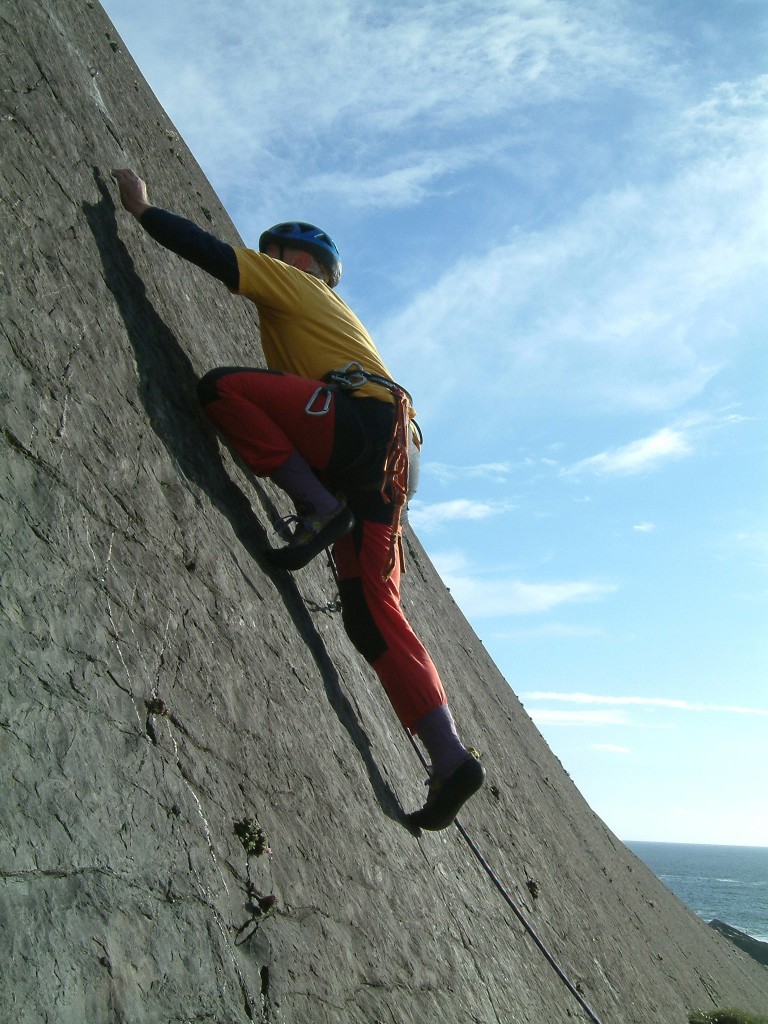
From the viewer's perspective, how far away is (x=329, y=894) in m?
2.79

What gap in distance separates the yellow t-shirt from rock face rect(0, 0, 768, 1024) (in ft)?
1.40

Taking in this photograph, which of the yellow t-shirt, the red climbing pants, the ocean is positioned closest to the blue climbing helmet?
the yellow t-shirt

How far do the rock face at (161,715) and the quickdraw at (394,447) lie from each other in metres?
0.52

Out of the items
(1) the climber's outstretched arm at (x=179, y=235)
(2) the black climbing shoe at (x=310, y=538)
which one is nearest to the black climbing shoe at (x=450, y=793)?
(2) the black climbing shoe at (x=310, y=538)

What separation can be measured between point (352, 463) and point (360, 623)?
69 centimetres

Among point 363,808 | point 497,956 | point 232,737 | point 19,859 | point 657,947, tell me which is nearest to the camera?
point 19,859

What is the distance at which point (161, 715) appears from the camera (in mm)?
2488

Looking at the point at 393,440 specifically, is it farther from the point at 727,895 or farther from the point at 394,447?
the point at 727,895

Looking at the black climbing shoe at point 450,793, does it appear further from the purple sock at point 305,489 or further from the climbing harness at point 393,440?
the purple sock at point 305,489

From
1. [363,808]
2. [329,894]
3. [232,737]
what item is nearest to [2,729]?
[232,737]

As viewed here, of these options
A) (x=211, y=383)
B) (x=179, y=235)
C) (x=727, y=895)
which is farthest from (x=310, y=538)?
(x=727, y=895)

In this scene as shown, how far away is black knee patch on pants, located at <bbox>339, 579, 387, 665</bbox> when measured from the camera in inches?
150

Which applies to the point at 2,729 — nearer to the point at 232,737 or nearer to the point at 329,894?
the point at 232,737

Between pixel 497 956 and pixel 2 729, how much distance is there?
2558mm
